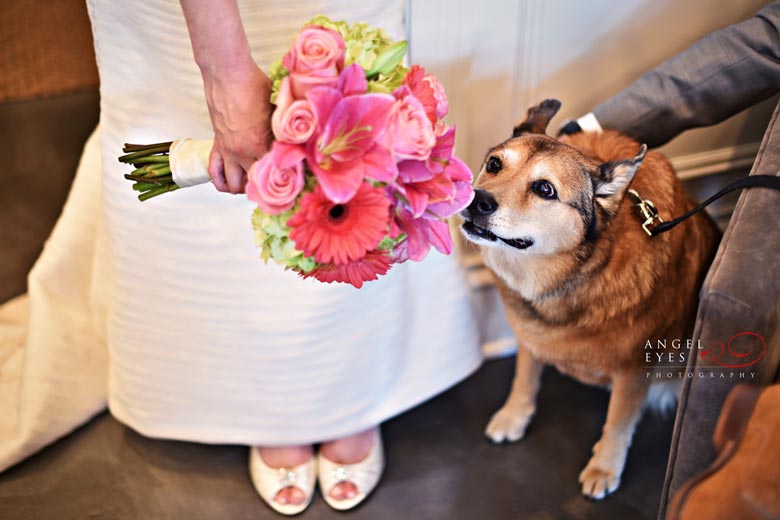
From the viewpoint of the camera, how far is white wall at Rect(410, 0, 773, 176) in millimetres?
1403

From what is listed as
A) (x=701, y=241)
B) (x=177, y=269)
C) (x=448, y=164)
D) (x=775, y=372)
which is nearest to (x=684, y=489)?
(x=775, y=372)

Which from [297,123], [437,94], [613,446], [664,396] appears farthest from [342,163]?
[664,396]

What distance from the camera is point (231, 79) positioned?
895 mm

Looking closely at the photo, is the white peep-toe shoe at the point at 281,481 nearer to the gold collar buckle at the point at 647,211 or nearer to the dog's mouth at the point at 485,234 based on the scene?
the dog's mouth at the point at 485,234

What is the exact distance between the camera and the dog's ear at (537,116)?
125 cm

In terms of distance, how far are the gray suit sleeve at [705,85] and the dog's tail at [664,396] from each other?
526 millimetres

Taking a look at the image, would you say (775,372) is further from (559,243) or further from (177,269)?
(177,269)

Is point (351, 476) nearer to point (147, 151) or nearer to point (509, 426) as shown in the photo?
point (509, 426)

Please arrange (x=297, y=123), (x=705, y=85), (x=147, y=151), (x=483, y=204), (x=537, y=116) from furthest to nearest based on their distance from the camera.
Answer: (x=705, y=85)
(x=537, y=116)
(x=483, y=204)
(x=147, y=151)
(x=297, y=123)

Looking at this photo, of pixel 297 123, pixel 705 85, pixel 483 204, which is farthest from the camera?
pixel 705 85

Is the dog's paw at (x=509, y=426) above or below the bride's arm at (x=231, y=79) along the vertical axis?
below

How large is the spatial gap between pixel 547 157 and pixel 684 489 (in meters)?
0.55

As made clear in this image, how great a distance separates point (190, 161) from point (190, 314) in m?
0.50

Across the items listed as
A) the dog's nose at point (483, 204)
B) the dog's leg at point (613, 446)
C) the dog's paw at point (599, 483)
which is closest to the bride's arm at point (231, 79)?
the dog's nose at point (483, 204)
